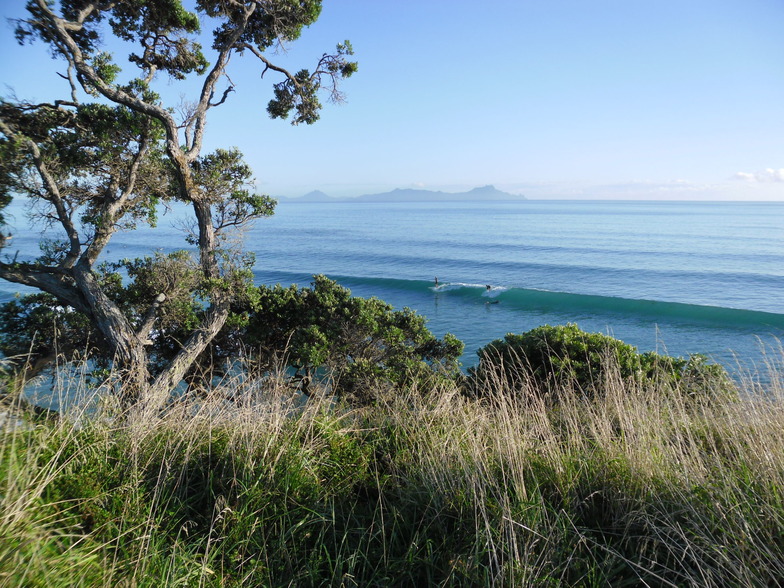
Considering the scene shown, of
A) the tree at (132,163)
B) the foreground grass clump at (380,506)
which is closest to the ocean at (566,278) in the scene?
the tree at (132,163)

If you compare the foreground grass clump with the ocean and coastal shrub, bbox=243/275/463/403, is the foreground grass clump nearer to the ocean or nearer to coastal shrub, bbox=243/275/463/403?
coastal shrub, bbox=243/275/463/403

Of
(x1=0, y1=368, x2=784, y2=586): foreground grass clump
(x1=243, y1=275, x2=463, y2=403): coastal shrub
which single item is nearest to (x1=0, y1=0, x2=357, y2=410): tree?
(x1=243, y1=275, x2=463, y2=403): coastal shrub

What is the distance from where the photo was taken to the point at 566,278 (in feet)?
118

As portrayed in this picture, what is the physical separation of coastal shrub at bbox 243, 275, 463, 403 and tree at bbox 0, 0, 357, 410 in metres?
1.14

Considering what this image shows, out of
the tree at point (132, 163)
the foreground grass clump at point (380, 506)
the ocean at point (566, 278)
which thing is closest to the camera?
the foreground grass clump at point (380, 506)

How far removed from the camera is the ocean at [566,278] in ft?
78.3

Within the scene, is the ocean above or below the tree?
below

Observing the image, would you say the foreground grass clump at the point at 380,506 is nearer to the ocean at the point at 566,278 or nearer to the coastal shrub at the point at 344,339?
the coastal shrub at the point at 344,339

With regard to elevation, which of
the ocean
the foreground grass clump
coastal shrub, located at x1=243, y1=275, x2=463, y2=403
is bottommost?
the ocean

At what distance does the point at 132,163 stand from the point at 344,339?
5685 millimetres

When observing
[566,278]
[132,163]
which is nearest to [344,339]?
[132,163]

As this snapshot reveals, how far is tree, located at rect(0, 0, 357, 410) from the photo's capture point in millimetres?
8875

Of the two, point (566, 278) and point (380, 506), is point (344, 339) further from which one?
point (566, 278)

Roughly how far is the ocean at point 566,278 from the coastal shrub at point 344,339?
2.60 metres
